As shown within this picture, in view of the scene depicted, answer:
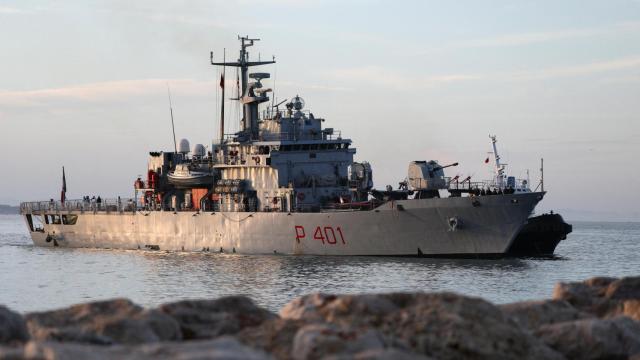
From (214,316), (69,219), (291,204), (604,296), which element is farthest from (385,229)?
(214,316)

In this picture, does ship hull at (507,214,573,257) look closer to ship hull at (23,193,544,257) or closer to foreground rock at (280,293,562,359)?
ship hull at (23,193,544,257)

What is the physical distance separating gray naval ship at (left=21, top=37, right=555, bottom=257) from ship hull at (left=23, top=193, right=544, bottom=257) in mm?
42

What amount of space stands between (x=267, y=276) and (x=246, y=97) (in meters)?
17.4

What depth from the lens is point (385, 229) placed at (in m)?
42.7

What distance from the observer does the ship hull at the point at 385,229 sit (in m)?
41.7

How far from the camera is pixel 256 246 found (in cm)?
4716

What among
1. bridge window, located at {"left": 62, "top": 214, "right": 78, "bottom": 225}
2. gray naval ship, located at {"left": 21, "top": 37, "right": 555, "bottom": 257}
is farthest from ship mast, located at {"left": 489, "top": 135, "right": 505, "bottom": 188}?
bridge window, located at {"left": 62, "top": 214, "right": 78, "bottom": 225}

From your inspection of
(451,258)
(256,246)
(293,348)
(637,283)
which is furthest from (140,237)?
(293,348)

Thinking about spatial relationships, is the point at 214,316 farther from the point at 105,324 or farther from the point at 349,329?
the point at 349,329

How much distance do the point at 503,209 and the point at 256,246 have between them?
39.1ft

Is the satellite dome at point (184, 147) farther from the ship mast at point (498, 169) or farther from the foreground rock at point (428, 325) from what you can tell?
the foreground rock at point (428, 325)

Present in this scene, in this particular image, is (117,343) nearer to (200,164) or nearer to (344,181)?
(344,181)

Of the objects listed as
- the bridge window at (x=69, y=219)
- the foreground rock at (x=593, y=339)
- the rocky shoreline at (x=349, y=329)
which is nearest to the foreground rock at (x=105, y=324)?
the rocky shoreline at (x=349, y=329)

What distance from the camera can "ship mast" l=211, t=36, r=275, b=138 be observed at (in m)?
52.5
